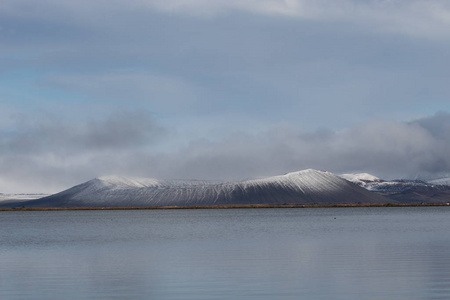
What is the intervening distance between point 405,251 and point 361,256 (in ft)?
16.4

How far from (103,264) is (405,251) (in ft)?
69.5

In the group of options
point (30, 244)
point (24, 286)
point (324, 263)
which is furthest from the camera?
point (30, 244)

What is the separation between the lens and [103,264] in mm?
44719

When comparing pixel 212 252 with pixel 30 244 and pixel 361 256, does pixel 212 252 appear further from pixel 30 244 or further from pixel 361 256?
pixel 30 244

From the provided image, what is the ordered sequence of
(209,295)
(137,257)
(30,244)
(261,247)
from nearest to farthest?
(209,295) < (137,257) < (261,247) < (30,244)

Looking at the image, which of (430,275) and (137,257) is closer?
(430,275)

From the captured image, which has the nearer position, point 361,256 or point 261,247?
point 361,256

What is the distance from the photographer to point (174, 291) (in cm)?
3142

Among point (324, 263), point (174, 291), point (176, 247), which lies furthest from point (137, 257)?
point (174, 291)

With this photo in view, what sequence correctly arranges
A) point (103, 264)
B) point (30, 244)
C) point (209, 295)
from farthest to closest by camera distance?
point (30, 244) → point (103, 264) → point (209, 295)

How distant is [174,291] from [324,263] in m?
13.4

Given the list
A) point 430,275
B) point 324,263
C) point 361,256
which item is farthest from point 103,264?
point 430,275

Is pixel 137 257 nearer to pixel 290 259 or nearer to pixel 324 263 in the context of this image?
pixel 290 259

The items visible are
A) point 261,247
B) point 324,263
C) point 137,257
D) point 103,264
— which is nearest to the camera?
point 324,263
